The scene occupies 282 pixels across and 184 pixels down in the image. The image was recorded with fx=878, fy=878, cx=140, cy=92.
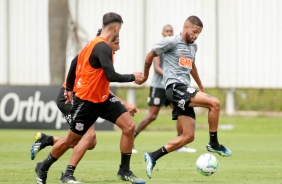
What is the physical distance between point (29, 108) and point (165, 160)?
9.99m

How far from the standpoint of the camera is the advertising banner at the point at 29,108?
25062mm

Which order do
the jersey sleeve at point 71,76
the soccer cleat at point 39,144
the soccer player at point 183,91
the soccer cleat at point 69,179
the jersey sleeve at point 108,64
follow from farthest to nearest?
1. the soccer cleat at point 39,144
2. the soccer player at point 183,91
3. the jersey sleeve at point 71,76
4. the soccer cleat at point 69,179
5. the jersey sleeve at point 108,64

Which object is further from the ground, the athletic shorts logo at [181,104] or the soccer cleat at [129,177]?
the athletic shorts logo at [181,104]

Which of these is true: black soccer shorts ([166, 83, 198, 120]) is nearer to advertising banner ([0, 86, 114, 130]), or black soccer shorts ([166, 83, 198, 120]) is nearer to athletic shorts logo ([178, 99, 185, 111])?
athletic shorts logo ([178, 99, 185, 111])

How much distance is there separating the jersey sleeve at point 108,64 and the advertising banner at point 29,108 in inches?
541

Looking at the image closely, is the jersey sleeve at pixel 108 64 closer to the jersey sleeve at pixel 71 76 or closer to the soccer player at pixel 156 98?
the jersey sleeve at pixel 71 76

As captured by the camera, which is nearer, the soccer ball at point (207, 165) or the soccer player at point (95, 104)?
the soccer player at point (95, 104)

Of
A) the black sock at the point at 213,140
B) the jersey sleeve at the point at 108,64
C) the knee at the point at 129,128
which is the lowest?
the black sock at the point at 213,140

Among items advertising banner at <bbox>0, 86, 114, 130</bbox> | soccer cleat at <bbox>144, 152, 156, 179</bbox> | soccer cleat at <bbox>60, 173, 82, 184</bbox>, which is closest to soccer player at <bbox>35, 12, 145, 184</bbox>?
soccer cleat at <bbox>60, 173, 82, 184</bbox>

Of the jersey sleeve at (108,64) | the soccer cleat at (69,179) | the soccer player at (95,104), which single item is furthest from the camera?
the soccer cleat at (69,179)

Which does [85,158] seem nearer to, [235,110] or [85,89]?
[85,89]

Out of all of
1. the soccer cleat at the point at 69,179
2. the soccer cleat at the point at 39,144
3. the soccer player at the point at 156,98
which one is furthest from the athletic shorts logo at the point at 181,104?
the soccer player at the point at 156,98

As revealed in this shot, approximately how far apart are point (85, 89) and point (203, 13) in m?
19.7

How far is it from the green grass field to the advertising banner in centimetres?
29
